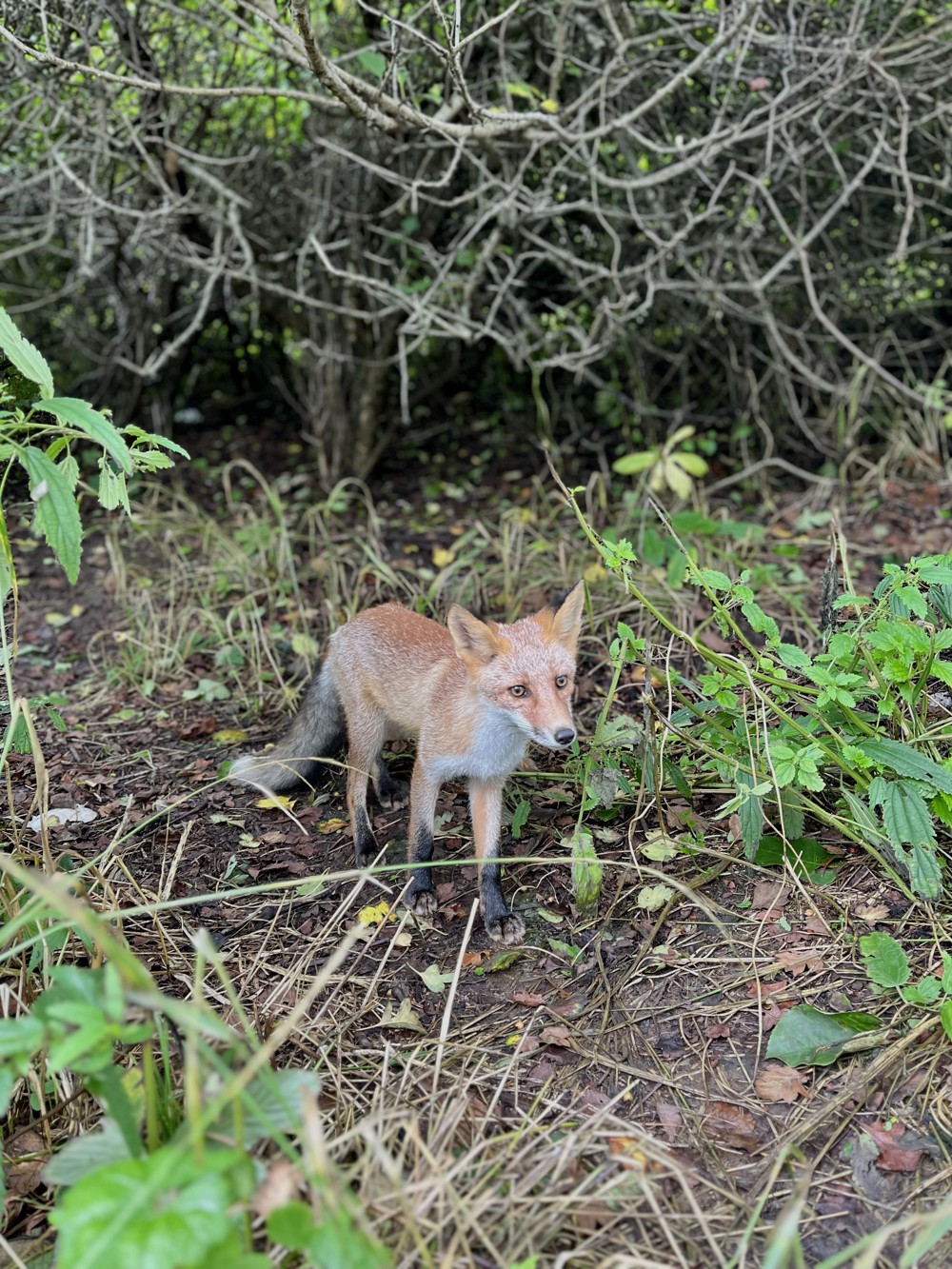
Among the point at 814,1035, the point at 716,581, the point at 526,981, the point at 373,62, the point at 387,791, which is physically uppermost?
the point at 373,62

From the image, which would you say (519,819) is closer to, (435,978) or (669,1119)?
(435,978)

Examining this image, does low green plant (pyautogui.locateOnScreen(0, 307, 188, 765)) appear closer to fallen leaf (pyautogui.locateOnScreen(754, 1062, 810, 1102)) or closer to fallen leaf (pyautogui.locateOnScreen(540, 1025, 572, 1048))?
fallen leaf (pyautogui.locateOnScreen(540, 1025, 572, 1048))

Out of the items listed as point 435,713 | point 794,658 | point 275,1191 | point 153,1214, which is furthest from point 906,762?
point 153,1214

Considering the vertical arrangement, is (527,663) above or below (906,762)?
above

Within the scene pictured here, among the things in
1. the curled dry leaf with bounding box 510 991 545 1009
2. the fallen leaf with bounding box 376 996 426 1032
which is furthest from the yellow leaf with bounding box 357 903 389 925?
→ the curled dry leaf with bounding box 510 991 545 1009

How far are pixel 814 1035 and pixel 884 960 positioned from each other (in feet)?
1.03

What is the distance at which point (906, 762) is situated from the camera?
3018 millimetres

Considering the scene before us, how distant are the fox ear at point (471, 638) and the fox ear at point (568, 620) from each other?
0.68 ft

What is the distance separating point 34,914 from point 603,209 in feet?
15.1

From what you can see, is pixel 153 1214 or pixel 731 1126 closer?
pixel 153 1214

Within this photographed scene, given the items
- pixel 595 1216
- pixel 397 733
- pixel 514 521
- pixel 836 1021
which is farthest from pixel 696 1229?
pixel 514 521

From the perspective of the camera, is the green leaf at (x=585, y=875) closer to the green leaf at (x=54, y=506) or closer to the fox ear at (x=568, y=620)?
the fox ear at (x=568, y=620)

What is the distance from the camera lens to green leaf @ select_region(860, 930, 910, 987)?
9.25ft

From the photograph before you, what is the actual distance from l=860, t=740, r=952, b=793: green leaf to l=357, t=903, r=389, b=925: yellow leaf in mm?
1600
